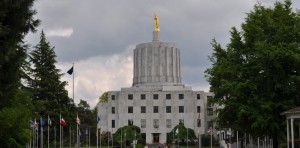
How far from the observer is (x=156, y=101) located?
117 m

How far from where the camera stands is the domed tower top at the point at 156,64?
119250 mm

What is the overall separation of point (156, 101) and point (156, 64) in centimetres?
820

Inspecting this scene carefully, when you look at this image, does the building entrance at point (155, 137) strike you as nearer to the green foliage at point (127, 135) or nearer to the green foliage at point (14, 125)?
the green foliage at point (127, 135)

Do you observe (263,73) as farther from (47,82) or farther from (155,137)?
(155,137)

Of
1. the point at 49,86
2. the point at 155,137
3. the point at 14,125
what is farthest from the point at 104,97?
the point at 14,125

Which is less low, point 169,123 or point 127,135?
point 169,123

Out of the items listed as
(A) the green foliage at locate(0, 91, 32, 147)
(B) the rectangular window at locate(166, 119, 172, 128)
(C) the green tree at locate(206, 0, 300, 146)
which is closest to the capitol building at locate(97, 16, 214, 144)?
(B) the rectangular window at locate(166, 119, 172, 128)

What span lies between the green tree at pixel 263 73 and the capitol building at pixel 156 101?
69.0 m

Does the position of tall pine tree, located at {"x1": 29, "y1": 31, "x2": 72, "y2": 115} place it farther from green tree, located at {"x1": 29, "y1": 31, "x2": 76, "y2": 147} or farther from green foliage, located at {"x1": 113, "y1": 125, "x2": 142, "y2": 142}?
green foliage, located at {"x1": 113, "y1": 125, "x2": 142, "y2": 142}

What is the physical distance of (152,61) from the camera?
119 m

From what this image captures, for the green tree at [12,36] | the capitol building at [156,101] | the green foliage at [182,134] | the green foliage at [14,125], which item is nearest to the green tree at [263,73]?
the green foliage at [14,125]

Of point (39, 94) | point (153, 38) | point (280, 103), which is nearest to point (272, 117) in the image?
point (280, 103)

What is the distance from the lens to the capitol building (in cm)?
11638

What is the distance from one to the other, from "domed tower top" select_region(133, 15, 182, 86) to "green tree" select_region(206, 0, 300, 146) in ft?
239
